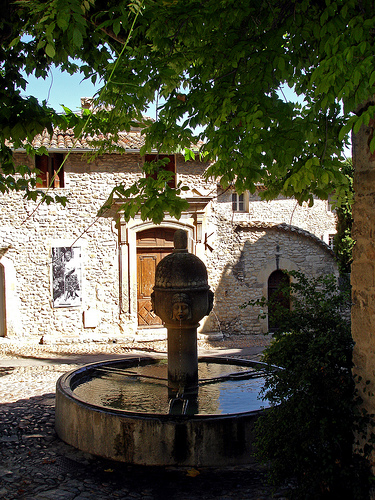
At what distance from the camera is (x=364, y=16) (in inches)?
120

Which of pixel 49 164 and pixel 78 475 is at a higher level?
pixel 49 164

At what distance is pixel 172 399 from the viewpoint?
5.66m

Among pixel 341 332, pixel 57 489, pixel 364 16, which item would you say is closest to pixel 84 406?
pixel 57 489

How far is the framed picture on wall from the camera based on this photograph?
503 inches

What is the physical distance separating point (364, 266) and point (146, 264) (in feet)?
34.0

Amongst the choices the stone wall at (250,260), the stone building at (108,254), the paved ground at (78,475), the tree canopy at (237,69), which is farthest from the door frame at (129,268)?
the tree canopy at (237,69)

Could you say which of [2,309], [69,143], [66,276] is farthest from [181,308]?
[69,143]

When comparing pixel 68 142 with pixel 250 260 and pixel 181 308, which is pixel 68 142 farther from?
pixel 181 308

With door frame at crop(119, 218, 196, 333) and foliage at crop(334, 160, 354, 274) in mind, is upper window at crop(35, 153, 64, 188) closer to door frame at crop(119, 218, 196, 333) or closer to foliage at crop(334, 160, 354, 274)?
door frame at crop(119, 218, 196, 333)

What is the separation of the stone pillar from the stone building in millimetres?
9132

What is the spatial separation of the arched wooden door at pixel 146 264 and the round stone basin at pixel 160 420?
22.6 feet

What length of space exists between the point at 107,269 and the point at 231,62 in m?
9.93

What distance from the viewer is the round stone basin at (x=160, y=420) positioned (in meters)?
4.62

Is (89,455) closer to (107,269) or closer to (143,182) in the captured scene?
(143,182)
